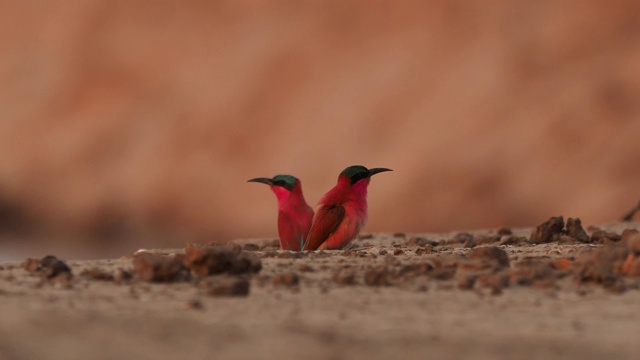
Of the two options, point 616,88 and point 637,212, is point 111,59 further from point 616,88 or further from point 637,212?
point 637,212

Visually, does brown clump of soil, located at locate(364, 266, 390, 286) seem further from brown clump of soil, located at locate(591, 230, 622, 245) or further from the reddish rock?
the reddish rock

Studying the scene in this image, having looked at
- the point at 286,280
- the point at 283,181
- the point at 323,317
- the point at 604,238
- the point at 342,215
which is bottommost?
the point at 323,317

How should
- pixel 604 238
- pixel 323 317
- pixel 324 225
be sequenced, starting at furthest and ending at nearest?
pixel 604 238
pixel 324 225
pixel 323 317

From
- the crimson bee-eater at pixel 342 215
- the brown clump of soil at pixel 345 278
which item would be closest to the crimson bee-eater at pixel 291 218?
the crimson bee-eater at pixel 342 215

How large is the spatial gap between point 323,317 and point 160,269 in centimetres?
118

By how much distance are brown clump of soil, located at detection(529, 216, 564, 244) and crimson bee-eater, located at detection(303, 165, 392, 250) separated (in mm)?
1366

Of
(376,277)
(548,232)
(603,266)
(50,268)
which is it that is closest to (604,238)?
(548,232)

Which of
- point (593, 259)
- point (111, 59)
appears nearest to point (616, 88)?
point (111, 59)

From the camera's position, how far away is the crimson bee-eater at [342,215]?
27.6 ft

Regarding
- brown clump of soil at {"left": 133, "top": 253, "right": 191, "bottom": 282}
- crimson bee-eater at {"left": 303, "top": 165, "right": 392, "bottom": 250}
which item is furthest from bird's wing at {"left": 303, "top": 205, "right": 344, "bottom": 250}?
brown clump of soil at {"left": 133, "top": 253, "right": 191, "bottom": 282}

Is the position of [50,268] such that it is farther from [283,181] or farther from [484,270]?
[283,181]

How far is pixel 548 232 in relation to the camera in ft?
30.6

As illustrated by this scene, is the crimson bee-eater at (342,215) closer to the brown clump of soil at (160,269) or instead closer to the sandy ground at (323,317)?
the sandy ground at (323,317)

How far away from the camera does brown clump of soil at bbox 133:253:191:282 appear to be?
5.96 metres
